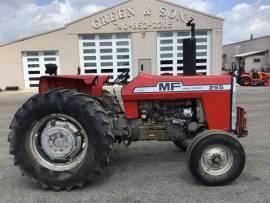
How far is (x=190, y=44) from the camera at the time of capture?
4793mm

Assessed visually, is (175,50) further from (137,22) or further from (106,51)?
(106,51)

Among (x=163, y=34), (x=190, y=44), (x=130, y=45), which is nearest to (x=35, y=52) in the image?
(x=130, y=45)

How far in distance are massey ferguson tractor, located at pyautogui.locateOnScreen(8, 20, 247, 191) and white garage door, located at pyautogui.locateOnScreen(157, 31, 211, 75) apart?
782 inches

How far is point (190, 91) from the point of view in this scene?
457cm

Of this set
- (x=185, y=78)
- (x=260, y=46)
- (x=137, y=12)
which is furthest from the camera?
(x=260, y=46)

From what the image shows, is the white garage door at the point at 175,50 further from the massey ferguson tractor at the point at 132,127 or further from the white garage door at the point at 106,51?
the massey ferguson tractor at the point at 132,127

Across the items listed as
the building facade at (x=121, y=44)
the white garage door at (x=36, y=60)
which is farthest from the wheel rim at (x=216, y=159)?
the white garage door at (x=36, y=60)

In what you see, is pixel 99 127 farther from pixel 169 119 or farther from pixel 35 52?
pixel 35 52

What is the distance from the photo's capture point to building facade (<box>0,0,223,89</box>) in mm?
24156

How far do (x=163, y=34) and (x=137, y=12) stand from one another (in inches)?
94.9

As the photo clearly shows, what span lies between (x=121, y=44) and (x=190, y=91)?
67.1 ft

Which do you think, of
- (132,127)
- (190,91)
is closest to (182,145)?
(132,127)

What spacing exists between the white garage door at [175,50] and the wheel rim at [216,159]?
801 inches

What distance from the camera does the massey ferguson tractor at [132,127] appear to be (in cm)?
421
